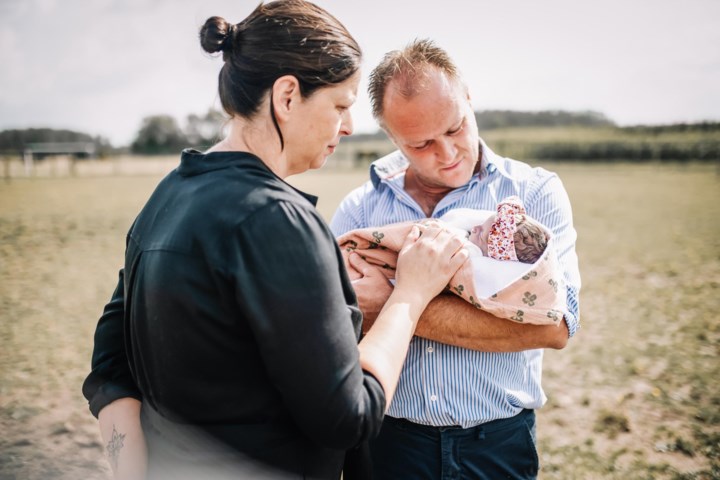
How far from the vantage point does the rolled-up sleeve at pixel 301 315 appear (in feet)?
3.85

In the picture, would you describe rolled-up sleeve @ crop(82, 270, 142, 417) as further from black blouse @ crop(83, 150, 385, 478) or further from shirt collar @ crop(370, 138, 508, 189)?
shirt collar @ crop(370, 138, 508, 189)

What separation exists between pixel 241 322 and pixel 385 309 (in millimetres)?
514

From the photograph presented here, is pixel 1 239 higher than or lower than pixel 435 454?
lower

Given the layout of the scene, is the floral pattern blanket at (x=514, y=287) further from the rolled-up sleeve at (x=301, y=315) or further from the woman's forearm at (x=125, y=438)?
the woman's forearm at (x=125, y=438)

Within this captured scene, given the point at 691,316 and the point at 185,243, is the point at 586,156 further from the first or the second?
the point at 185,243

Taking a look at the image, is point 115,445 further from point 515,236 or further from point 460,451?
point 515,236

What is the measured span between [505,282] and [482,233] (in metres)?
0.31

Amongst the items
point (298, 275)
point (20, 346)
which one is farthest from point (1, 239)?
point (298, 275)

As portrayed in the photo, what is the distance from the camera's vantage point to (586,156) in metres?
54.9

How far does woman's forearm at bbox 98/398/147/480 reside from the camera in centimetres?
153

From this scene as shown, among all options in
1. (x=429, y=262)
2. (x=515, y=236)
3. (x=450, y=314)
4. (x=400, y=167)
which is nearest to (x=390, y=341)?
(x=429, y=262)

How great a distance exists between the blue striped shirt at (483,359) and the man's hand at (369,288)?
0.26m

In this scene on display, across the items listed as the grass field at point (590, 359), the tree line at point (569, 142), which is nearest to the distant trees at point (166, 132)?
the tree line at point (569, 142)

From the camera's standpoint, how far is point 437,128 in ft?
7.57
